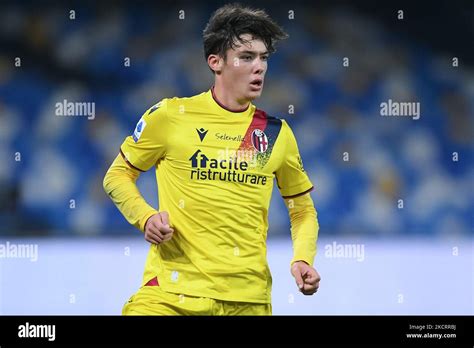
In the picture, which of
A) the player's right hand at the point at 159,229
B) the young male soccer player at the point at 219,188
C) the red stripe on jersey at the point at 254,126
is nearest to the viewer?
the player's right hand at the point at 159,229

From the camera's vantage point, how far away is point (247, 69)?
4.48 metres

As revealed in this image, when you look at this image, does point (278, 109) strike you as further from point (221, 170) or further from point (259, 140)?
point (221, 170)

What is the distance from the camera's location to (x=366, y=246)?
7363 millimetres

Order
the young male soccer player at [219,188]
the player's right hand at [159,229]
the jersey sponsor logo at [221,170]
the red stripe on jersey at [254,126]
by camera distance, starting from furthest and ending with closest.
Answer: the red stripe on jersey at [254,126]
the jersey sponsor logo at [221,170]
the young male soccer player at [219,188]
the player's right hand at [159,229]

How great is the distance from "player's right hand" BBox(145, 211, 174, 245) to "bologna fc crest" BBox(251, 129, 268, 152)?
69 cm

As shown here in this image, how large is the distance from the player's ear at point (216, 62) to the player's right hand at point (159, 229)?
944 mm

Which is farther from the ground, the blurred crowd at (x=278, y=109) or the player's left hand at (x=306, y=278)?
→ the blurred crowd at (x=278, y=109)

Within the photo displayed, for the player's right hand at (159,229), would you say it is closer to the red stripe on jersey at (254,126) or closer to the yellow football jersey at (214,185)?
the yellow football jersey at (214,185)

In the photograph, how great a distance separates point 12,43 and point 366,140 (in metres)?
3.20

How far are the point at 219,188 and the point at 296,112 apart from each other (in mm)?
3614

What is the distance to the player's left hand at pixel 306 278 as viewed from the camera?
4.16 metres

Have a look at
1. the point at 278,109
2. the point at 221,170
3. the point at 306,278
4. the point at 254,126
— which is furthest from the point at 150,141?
the point at 278,109

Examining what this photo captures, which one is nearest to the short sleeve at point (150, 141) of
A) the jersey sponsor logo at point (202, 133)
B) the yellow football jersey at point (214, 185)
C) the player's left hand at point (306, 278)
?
the yellow football jersey at point (214, 185)
